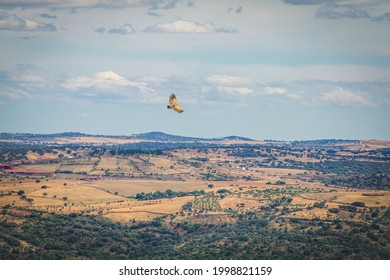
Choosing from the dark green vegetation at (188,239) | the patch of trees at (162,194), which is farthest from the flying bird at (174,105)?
the patch of trees at (162,194)

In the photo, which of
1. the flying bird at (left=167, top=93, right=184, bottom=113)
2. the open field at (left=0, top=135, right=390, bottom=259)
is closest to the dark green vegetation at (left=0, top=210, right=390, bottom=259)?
the open field at (left=0, top=135, right=390, bottom=259)

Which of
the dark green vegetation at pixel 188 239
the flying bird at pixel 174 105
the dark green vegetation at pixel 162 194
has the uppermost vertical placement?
the flying bird at pixel 174 105

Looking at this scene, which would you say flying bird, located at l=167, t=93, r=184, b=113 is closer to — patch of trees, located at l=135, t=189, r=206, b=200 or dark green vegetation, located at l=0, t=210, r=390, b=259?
dark green vegetation, located at l=0, t=210, r=390, b=259

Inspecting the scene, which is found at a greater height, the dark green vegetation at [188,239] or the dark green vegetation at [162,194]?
the dark green vegetation at [162,194]

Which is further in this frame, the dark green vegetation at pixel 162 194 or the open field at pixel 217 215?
the dark green vegetation at pixel 162 194

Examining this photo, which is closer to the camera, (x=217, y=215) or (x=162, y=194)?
(x=217, y=215)

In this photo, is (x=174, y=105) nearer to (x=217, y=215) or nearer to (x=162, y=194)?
(x=217, y=215)

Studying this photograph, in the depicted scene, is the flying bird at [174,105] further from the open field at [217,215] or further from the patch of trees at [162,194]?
the patch of trees at [162,194]

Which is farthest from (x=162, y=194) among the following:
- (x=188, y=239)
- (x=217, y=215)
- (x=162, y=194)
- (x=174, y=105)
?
(x=174, y=105)
